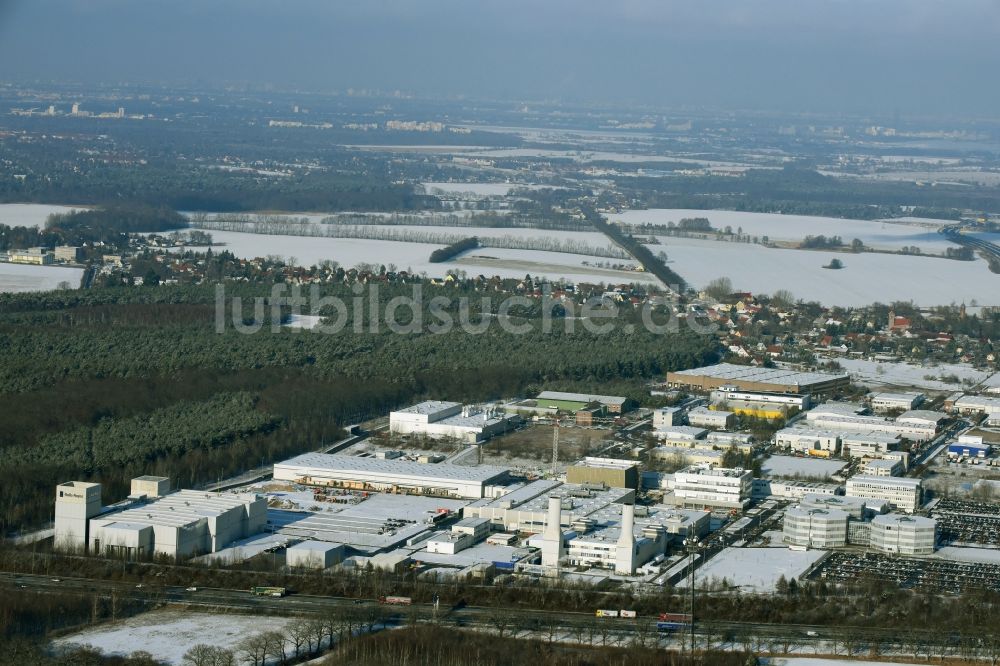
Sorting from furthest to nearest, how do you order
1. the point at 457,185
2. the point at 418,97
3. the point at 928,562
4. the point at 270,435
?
the point at 418,97
the point at 457,185
the point at 270,435
the point at 928,562

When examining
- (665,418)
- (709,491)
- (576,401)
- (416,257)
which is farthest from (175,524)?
(416,257)

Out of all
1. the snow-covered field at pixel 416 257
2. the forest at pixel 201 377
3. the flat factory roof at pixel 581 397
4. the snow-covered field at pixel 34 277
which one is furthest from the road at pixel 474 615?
the snow-covered field at pixel 416 257

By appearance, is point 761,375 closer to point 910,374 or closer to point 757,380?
point 757,380

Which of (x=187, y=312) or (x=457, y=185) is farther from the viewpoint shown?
(x=457, y=185)

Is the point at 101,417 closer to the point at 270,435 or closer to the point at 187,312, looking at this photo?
the point at 270,435

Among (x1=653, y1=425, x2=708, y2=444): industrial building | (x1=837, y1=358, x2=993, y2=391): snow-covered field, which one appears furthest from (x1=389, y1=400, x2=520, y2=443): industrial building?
(x1=837, y1=358, x2=993, y2=391): snow-covered field

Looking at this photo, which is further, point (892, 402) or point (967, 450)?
point (892, 402)

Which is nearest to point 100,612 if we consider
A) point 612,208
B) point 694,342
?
point 694,342
